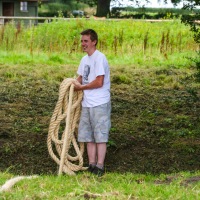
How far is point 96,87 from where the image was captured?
7.75 metres

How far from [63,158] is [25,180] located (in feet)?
5.16

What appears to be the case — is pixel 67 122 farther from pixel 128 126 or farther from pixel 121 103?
pixel 121 103

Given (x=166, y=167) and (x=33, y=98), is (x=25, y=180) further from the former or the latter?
(x=33, y=98)

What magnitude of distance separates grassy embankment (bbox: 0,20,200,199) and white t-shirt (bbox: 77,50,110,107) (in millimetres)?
863

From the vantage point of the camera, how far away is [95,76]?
777 cm

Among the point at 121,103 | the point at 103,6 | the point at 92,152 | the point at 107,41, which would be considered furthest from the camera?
the point at 103,6

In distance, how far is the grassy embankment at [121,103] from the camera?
688 centimetres

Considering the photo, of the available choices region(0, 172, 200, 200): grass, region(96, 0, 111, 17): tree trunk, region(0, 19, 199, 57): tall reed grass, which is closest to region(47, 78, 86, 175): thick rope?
region(0, 172, 200, 200): grass

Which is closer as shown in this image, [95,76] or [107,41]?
[95,76]

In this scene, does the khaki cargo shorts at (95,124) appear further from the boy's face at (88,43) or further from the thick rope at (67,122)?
the boy's face at (88,43)

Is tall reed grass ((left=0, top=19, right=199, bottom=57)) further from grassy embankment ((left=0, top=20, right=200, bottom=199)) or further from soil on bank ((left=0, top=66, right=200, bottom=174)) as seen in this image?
soil on bank ((left=0, top=66, right=200, bottom=174))

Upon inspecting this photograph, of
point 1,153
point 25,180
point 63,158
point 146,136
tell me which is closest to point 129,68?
point 146,136


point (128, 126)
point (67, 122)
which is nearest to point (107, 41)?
point (128, 126)

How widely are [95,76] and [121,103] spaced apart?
453 centimetres
